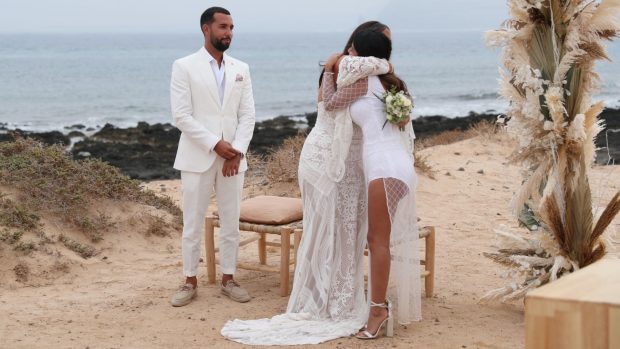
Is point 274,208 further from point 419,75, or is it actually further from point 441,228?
point 419,75

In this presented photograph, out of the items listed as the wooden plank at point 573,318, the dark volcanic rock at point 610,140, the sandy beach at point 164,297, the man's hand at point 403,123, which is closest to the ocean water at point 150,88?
the dark volcanic rock at point 610,140

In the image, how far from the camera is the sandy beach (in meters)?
6.37

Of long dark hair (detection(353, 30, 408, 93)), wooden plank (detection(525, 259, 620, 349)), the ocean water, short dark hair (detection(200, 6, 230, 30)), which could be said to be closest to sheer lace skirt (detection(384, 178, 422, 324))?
long dark hair (detection(353, 30, 408, 93))

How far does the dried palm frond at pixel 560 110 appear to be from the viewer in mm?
6160

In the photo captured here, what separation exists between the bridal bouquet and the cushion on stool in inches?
59.4

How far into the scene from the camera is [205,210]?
7.25 m

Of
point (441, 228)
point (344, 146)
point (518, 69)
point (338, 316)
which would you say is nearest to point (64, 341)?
point (338, 316)

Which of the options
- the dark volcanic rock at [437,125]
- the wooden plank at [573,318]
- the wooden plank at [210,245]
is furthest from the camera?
the dark volcanic rock at [437,125]

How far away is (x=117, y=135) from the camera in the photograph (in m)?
23.5

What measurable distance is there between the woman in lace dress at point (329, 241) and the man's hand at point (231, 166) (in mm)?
632

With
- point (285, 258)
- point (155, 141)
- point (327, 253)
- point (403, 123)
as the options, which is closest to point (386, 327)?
point (327, 253)

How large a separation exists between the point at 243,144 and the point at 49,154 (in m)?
3.67

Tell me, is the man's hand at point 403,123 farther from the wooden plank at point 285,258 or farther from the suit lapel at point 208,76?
the suit lapel at point 208,76

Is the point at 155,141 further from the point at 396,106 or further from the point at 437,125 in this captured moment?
the point at 396,106
